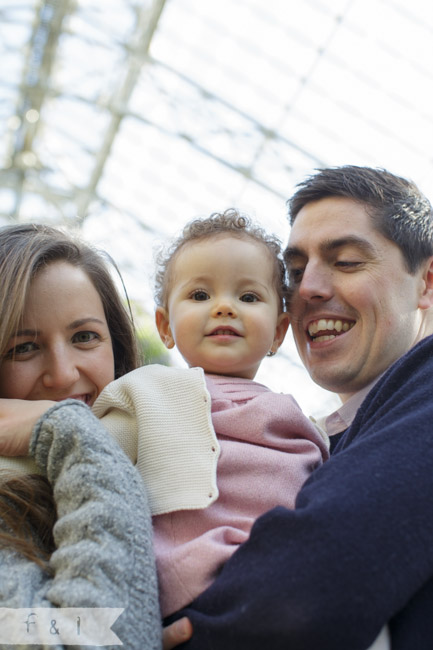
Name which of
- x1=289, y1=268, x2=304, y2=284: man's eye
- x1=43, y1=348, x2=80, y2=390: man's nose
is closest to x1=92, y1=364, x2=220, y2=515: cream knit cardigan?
x1=43, y1=348, x2=80, y2=390: man's nose

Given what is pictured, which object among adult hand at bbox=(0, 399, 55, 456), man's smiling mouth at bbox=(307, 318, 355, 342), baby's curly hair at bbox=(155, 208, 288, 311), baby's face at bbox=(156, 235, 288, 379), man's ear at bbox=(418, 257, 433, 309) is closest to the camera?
adult hand at bbox=(0, 399, 55, 456)

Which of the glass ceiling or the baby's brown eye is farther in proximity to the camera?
the glass ceiling

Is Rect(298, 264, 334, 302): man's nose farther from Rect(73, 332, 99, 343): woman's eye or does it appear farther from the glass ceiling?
the glass ceiling

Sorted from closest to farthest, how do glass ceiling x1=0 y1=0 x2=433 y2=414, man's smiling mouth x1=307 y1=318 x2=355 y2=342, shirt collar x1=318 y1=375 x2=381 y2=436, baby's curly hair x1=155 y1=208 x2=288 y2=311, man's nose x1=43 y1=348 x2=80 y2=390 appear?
man's nose x1=43 y1=348 x2=80 y2=390
baby's curly hair x1=155 y1=208 x2=288 y2=311
shirt collar x1=318 y1=375 x2=381 y2=436
man's smiling mouth x1=307 y1=318 x2=355 y2=342
glass ceiling x1=0 y1=0 x2=433 y2=414

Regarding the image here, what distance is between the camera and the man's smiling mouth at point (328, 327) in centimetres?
275

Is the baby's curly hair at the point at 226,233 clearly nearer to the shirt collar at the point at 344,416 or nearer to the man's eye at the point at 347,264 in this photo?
the man's eye at the point at 347,264

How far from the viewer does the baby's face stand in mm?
2297

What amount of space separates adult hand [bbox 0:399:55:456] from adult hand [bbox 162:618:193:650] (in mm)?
512

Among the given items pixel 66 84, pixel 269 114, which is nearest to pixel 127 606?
pixel 269 114

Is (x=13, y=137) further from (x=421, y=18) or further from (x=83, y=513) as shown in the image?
(x=83, y=513)

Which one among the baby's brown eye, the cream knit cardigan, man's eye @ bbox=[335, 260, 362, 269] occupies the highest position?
man's eye @ bbox=[335, 260, 362, 269]

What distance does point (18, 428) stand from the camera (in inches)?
69.6

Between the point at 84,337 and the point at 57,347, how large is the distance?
0.13 meters

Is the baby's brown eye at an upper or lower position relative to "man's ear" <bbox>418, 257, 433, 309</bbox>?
lower
